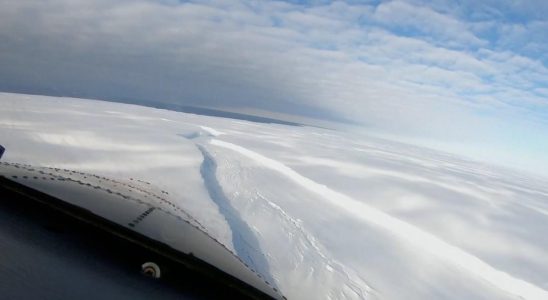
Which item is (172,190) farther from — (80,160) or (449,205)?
(449,205)

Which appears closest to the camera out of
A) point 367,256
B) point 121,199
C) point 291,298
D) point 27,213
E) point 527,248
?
point 27,213

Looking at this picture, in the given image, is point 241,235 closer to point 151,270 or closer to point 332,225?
point 332,225

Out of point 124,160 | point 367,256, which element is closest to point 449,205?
point 367,256

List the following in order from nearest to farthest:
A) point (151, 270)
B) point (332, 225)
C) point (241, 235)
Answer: point (151, 270) < point (241, 235) < point (332, 225)

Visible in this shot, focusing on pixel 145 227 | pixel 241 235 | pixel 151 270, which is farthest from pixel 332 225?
pixel 151 270

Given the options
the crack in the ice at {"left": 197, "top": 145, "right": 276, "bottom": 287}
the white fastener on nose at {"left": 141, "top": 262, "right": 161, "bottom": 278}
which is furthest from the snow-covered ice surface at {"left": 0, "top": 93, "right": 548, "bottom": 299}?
the white fastener on nose at {"left": 141, "top": 262, "right": 161, "bottom": 278}

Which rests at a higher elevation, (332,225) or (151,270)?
(151,270)

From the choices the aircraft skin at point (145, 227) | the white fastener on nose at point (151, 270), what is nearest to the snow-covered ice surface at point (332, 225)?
the aircraft skin at point (145, 227)

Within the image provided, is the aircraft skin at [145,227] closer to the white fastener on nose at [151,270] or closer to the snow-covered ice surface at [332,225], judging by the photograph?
the white fastener on nose at [151,270]
